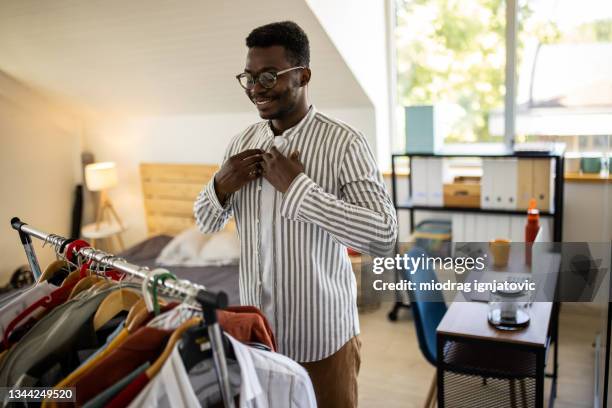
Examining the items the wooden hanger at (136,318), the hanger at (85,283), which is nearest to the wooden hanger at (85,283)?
the hanger at (85,283)

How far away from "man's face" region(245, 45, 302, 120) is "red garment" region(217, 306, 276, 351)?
0.49 meters

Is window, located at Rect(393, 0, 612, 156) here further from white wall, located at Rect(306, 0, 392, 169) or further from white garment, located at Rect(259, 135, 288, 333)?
white garment, located at Rect(259, 135, 288, 333)

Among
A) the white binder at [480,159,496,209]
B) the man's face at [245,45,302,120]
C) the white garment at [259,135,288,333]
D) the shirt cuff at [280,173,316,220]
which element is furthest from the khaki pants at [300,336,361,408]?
the white binder at [480,159,496,209]

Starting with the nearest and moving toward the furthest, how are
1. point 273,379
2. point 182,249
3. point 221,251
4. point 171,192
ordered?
point 273,379 → point 221,251 → point 182,249 → point 171,192

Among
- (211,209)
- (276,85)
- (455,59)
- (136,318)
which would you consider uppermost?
(455,59)

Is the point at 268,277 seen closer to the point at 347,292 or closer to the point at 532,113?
the point at 347,292

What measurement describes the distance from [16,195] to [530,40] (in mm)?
3863

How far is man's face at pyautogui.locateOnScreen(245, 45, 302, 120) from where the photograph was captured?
4.29ft

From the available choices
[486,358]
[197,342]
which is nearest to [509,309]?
[486,358]

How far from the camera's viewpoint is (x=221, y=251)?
3.84 meters

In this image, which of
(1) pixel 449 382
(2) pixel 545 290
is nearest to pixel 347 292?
(1) pixel 449 382

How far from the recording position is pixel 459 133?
372cm

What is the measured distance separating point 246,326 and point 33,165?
404 cm

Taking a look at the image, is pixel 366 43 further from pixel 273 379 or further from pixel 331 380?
pixel 273 379
